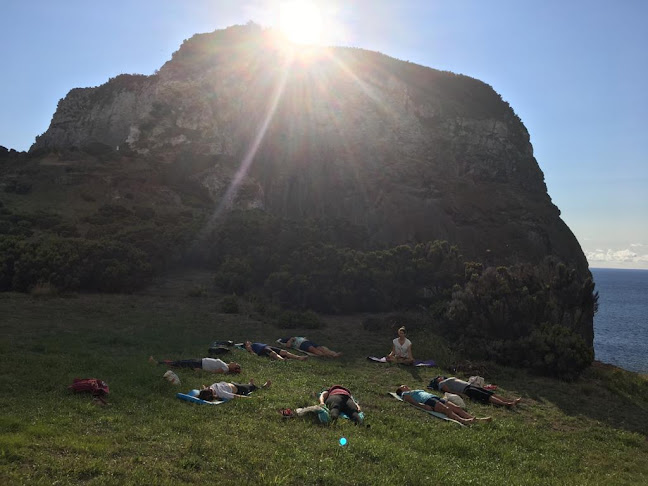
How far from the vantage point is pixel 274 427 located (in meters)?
7.19

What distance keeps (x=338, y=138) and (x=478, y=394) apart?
49119 mm

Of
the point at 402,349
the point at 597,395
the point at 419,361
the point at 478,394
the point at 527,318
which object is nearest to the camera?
the point at 478,394

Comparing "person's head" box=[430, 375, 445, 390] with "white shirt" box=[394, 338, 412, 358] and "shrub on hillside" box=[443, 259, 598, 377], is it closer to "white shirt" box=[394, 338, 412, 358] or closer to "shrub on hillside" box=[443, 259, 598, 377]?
"white shirt" box=[394, 338, 412, 358]

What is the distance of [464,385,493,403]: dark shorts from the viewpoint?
33.4ft

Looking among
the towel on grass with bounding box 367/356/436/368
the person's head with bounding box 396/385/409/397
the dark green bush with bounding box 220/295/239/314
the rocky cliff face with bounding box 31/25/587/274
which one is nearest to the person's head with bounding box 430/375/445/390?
the person's head with bounding box 396/385/409/397

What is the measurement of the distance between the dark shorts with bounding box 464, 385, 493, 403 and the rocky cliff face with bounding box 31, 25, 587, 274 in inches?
1384

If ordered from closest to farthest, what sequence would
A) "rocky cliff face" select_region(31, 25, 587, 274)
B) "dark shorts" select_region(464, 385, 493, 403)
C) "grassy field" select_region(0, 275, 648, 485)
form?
1. "grassy field" select_region(0, 275, 648, 485)
2. "dark shorts" select_region(464, 385, 493, 403)
3. "rocky cliff face" select_region(31, 25, 587, 274)

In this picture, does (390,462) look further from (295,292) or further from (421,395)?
(295,292)

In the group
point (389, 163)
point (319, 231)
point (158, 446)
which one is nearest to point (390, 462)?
point (158, 446)

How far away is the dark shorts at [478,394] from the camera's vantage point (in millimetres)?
10188

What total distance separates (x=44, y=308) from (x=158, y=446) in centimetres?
1265

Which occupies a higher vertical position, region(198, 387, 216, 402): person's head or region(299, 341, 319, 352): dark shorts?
region(198, 387, 216, 402): person's head

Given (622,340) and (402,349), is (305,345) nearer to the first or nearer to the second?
(402,349)

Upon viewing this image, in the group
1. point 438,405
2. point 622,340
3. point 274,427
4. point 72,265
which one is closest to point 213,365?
point 274,427
